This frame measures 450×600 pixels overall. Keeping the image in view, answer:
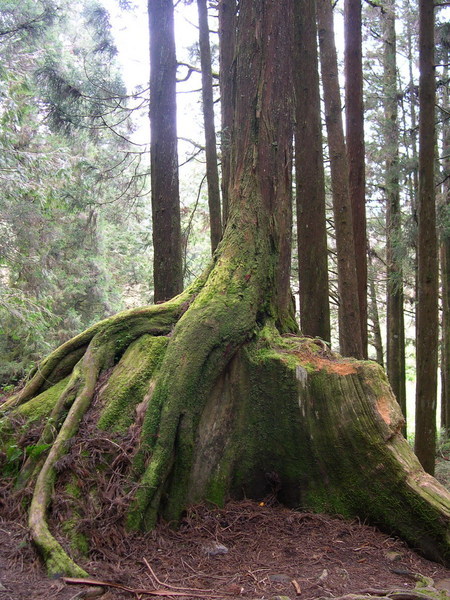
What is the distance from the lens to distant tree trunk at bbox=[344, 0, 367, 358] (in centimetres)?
813

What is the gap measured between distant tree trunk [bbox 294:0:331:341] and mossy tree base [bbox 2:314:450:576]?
2226 millimetres

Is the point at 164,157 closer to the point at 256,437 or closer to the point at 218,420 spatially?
the point at 218,420

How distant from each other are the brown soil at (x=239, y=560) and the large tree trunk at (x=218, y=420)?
160 millimetres

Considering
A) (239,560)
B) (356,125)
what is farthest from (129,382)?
(356,125)

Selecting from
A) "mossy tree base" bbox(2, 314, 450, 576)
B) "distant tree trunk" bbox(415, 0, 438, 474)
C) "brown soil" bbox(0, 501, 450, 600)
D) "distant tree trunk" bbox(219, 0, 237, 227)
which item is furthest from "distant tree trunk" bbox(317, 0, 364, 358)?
"brown soil" bbox(0, 501, 450, 600)

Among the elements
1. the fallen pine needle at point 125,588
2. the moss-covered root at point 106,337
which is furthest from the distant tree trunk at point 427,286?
the fallen pine needle at point 125,588

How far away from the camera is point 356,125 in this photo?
8.22 m

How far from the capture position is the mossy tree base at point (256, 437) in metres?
3.59

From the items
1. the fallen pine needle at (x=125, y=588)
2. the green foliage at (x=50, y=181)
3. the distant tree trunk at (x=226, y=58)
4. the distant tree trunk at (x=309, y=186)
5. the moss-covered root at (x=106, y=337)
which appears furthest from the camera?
the green foliage at (x=50, y=181)

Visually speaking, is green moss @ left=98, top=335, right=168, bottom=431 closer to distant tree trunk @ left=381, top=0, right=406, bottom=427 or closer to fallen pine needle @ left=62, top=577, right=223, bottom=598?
fallen pine needle @ left=62, top=577, right=223, bottom=598

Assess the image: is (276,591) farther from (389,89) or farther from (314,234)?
(389,89)

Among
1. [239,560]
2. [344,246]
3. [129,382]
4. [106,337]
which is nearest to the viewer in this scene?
[239,560]

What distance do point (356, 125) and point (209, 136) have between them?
138 inches

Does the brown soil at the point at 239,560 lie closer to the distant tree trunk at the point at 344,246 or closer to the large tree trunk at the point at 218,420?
the large tree trunk at the point at 218,420
